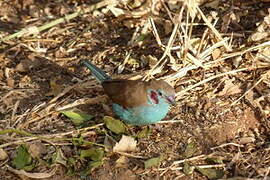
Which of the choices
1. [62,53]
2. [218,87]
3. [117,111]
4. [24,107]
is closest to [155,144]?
[117,111]

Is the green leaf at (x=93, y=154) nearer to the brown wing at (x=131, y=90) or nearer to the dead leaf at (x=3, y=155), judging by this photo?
the brown wing at (x=131, y=90)

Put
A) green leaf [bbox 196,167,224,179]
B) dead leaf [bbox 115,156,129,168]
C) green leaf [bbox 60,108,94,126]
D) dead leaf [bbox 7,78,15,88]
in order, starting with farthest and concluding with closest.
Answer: dead leaf [bbox 7,78,15,88] < green leaf [bbox 60,108,94,126] < dead leaf [bbox 115,156,129,168] < green leaf [bbox 196,167,224,179]

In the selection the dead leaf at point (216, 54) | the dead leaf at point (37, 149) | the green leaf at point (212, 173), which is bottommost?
the green leaf at point (212, 173)

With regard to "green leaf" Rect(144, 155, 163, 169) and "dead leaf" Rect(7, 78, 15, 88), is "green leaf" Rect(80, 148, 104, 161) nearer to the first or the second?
"green leaf" Rect(144, 155, 163, 169)

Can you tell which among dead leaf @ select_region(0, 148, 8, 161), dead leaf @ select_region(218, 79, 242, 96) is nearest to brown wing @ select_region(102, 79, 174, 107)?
dead leaf @ select_region(218, 79, 242, 96)

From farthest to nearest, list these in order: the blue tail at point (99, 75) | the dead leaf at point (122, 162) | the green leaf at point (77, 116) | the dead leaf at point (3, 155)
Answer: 1. the blue tail at point (99, 75)
2. the green leaf at point (77, 116)
3. the dead leaf at point (3, 155)
4. the dead leaf at point (122, 162)

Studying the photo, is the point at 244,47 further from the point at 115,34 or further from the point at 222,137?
the point at 115,34

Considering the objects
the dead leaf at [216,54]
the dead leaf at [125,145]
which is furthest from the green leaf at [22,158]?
the dead leaf at [216,54]
